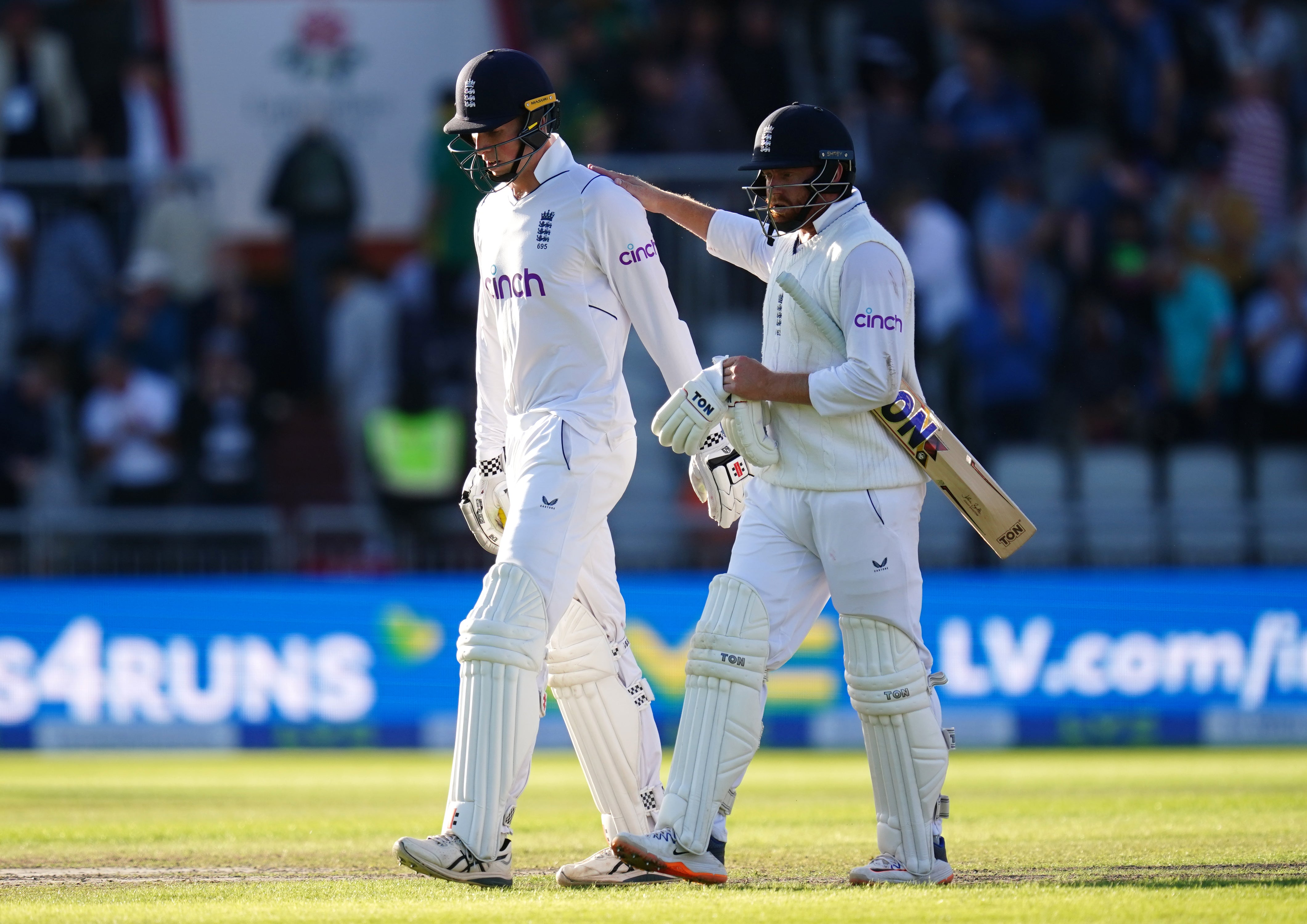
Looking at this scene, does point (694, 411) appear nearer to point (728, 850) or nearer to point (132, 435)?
point (728, 850)

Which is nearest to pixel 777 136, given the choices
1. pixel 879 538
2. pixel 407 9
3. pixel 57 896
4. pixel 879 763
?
pixel 879 538

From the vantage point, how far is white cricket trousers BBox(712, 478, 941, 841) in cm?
639

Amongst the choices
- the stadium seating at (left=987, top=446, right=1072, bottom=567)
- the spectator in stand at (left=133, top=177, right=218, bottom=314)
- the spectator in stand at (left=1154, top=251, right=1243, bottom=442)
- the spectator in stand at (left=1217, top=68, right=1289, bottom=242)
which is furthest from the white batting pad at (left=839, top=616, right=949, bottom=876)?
the spectator in stand at (left=1217, top=68, right=1289, bottom=242)

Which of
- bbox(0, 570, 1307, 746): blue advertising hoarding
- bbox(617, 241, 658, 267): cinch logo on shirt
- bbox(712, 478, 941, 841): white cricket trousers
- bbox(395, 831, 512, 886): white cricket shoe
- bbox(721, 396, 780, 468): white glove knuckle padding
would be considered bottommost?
bbox(0, 570, 1307, 746): blue advertising hoarding

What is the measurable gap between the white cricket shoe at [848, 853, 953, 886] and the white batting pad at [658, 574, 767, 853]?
0.48 meters

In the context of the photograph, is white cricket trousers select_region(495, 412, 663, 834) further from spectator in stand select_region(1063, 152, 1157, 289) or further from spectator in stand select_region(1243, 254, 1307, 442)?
spectator in stand select_region(1243, 254, 1307, 442)

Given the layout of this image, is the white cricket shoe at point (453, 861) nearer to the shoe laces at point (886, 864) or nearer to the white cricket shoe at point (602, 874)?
the white cricket shoe at point (602, 874)

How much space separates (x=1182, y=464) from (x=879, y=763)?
996 centimetres

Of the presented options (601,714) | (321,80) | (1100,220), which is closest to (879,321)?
(601,714)

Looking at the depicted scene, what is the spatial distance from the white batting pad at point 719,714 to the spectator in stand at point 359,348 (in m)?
9.95

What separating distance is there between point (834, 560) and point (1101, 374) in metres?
10.1

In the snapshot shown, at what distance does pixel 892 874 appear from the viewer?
20.7ft

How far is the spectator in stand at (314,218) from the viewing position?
16875 mm

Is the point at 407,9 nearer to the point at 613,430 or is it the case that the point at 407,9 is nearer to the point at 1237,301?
the point at 1237,301
